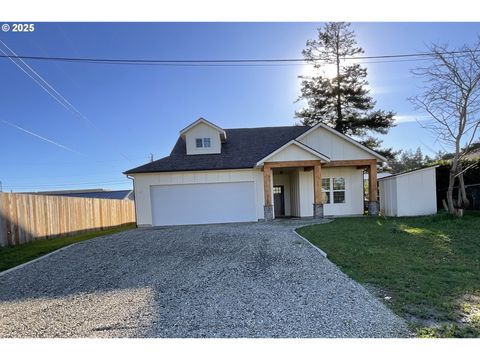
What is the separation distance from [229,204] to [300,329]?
12.3 m

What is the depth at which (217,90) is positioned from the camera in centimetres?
1119

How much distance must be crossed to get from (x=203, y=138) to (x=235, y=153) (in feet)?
6.31

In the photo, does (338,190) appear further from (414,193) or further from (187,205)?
(187,205)

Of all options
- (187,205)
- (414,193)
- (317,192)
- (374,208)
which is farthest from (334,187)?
(187,205)

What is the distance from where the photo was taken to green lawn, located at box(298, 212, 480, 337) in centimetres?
380

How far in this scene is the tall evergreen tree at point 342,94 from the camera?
25312 millimetres

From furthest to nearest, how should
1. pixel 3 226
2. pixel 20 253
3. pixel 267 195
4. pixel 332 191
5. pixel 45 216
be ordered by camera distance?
pixel 332 191
pixel 267 195
pixel 45 216
pixel 3 226
pixel 20 253

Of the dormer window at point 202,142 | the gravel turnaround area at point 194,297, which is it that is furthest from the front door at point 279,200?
the gravel turnaround area at point 194,297

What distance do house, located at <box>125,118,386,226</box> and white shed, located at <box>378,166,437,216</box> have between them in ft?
5.01

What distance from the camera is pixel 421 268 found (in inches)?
231

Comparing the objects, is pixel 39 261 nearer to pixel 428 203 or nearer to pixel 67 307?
pixel 67 307

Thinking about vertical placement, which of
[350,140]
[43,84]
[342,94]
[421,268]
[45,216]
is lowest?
[421,268]

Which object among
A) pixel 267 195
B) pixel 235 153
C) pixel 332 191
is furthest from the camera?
pixel 235 153
